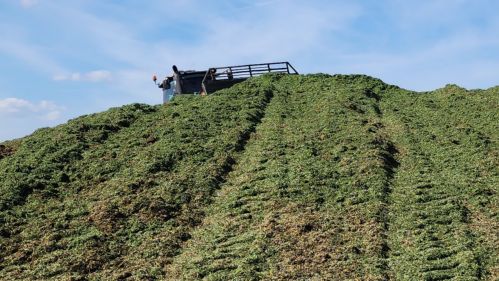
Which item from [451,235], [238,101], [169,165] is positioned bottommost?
[451,235]

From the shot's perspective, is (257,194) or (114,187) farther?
(114,187)

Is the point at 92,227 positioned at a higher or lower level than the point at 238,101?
lower

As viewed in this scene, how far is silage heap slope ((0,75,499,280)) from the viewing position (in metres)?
15.0

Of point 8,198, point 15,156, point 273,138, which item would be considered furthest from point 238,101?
point 8,198

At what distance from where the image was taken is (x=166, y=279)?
1465cm

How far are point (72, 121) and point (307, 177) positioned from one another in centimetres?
1461

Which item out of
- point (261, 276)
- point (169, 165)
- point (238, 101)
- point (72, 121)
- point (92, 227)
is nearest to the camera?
point (261, 276)

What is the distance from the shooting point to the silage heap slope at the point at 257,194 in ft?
49.2

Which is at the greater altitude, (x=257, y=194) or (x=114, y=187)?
(x=114, y=187)

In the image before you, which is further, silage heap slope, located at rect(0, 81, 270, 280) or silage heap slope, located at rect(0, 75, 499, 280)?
silage heap slope, located at rect(0, 81, 270, 280)

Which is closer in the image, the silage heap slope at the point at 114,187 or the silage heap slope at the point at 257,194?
the silage heap slope at the point at 257,194

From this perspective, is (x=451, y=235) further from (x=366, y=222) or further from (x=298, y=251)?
(x=298, y=251)

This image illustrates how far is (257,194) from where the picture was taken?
64.3ft

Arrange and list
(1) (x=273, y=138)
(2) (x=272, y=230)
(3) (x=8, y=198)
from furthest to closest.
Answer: (1) (x=273, y=138) → (3) (x=8, y=198) → (2) (x=272, y=230)
